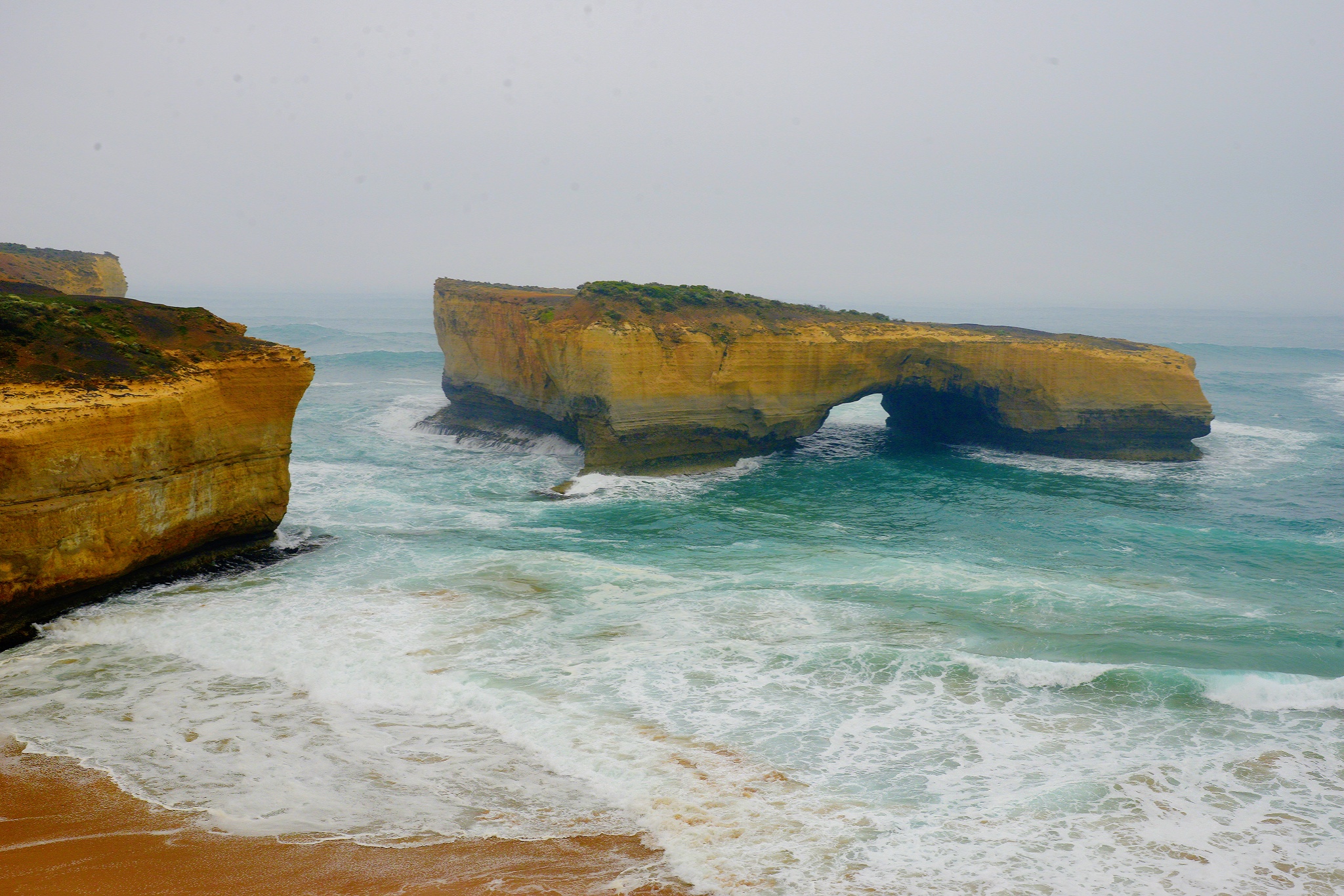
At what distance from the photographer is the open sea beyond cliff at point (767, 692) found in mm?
7656

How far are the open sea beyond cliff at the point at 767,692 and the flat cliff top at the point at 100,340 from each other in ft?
11.6

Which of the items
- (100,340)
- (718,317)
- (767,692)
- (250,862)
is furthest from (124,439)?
(718,317)

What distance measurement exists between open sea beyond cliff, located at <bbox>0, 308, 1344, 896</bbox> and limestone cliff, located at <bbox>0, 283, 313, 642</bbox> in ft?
3.14

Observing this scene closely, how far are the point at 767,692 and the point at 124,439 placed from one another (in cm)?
984

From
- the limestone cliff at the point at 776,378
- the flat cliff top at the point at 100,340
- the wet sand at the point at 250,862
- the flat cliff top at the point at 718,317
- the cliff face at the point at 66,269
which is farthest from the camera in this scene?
the cliff face at the point at 66,269

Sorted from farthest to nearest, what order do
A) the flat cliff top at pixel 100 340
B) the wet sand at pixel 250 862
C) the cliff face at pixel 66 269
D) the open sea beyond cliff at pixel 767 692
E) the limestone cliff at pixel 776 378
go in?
1. the cliff face at pixel 66 269
2. the limestone cliff at pixel 776 378
3. the flat cliff top at pixel 100 340
4. the open sea beyond cliff at pixel 767 692
5. the wet sand at pixel 250 862

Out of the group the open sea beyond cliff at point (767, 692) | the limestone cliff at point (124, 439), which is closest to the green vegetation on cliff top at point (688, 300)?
the open sea beyond cliff at point (767, 692)

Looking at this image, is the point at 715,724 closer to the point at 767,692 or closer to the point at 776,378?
the point at 767,692

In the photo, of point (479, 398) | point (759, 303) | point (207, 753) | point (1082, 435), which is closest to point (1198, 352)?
point (1082, 435)

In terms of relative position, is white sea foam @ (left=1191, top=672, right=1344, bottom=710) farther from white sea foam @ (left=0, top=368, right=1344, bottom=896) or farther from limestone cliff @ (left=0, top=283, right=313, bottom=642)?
limestone cliff @ (left=0, top=283, right=313, bottom=642)

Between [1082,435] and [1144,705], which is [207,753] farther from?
[1082,435]

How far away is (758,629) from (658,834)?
5053 millimetres

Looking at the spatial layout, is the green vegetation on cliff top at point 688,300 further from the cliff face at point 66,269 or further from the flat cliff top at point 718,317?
the cliff face at point 66,269

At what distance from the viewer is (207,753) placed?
8766mm
